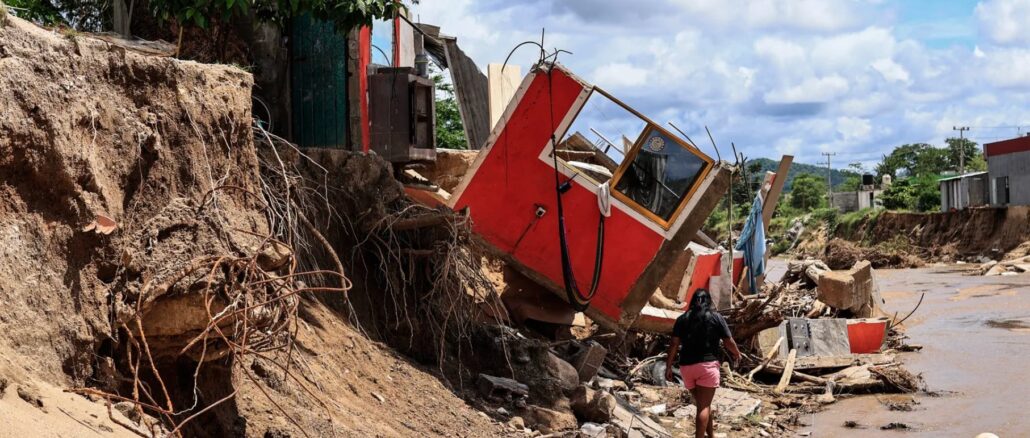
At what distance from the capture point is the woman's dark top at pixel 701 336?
959 centimetres

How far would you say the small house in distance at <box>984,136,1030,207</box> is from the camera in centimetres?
4797

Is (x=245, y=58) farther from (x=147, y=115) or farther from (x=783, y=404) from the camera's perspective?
(x=783, y=404)

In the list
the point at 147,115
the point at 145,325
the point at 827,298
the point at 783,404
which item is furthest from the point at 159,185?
the point at 827,298

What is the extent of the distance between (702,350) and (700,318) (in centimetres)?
29

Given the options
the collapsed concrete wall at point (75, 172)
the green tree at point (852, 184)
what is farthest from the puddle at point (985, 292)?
the green tree at point (852, 184)

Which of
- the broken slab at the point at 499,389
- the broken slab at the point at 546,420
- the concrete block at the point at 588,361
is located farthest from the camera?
the concrete block at the point at 588,361

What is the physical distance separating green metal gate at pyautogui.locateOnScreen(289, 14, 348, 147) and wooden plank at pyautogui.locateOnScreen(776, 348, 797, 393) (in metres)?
6.29

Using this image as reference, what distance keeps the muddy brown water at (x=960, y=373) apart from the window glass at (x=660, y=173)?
2.89m

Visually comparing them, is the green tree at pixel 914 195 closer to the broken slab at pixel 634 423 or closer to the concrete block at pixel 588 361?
the concrete block at pixel 588 361

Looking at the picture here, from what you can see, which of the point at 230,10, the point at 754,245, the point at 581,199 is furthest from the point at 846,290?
the point at 230,10

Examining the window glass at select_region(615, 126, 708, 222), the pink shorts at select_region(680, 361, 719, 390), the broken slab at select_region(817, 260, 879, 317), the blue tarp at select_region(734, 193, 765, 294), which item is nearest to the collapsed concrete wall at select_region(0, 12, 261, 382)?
the pink shorts at select_region(680, 361, 719, 390)

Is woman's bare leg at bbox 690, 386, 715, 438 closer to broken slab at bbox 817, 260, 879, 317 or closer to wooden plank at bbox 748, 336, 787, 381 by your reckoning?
wooden plank at bbox 748, 336, 787, 381

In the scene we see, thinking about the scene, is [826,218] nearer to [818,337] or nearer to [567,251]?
[818,337]

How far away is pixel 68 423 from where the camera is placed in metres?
4.17
